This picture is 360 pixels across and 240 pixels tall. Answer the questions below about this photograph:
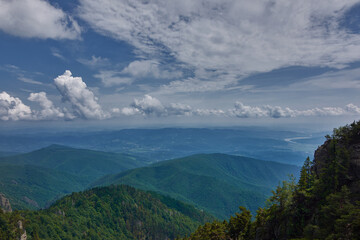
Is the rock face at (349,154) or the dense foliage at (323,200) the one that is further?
the rock face at (349,154)

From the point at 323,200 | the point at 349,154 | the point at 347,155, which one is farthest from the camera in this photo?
the point at 349,154

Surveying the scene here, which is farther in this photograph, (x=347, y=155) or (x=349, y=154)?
(x=349, y=154)

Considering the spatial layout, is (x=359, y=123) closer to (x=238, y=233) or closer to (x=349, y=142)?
(x=349, y=142)

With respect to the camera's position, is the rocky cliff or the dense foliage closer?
the dense foliage

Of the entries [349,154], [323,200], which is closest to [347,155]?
[349,154]

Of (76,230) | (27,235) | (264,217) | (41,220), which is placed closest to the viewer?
(264,217)

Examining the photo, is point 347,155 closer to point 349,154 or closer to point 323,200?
point 349,154

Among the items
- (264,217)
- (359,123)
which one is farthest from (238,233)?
(359,123)

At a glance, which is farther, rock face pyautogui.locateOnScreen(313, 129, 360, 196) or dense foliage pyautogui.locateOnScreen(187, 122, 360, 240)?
rock face pyautogui.locateOnScreen(313, 129, 360, 196)
